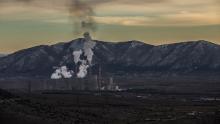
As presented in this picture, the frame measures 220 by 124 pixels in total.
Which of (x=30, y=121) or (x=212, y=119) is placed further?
(x=212, y=119)

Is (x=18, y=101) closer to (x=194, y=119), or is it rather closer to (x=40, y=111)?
(x=40, y=111)

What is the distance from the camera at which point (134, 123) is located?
480ft

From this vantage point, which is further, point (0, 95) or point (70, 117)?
point (0, 95)

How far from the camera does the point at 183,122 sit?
474 ft

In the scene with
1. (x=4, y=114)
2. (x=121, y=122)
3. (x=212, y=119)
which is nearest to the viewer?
(x=4, y=114)

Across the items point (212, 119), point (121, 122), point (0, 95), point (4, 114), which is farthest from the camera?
point (0, 95)

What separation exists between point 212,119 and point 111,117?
3964 cm

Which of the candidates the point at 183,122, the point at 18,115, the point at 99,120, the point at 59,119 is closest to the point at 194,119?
the point at 183,122

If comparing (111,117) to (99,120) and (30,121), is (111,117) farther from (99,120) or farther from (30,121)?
(30,121)

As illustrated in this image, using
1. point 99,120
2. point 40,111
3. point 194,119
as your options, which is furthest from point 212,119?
point 40,111

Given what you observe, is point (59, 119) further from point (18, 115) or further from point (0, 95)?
point (0, 95)

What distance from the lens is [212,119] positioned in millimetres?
143625

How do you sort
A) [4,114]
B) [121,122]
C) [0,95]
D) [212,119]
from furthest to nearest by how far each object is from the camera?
1. [0,95]
2. [121,122]
3. [212,119]
4. [4,114]

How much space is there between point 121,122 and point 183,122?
19.0 m
